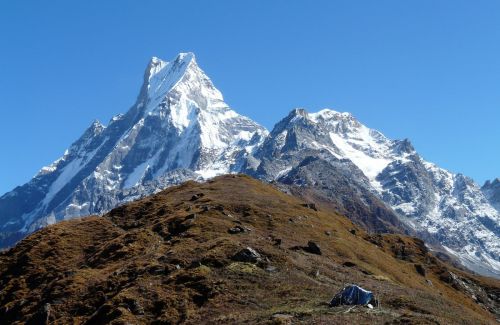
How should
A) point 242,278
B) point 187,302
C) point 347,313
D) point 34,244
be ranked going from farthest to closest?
point 34,244, point 242,278, point 187,302, point 347,313

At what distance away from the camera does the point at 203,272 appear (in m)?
63.1

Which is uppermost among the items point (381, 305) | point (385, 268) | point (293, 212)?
point (293, 212)

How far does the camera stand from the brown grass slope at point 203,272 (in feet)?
179

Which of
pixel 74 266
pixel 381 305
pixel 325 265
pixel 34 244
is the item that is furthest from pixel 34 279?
pixel 381 305

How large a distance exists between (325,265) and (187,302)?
22495mm

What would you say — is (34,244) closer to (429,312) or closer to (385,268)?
(385,268)

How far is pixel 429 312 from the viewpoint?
5253 cm

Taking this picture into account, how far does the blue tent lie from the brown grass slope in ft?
3.58

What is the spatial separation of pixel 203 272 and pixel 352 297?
56.9 ft

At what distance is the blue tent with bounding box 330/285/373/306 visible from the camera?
51266 mm

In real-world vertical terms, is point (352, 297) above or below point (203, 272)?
below

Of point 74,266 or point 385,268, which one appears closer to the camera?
point 74,266

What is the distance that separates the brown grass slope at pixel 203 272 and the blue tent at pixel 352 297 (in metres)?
1.09

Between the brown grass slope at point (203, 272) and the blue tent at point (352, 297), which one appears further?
the brown grass slope at point (203, 272)
